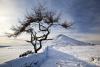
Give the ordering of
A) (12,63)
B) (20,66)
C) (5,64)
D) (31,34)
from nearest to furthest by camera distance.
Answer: (5,64)
(12,63)
(20,66)
(31,34)

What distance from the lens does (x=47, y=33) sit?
525 inches

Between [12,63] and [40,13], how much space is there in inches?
342

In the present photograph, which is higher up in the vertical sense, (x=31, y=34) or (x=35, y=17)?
(x=35, y=17)

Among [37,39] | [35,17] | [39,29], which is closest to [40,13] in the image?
[35,17]

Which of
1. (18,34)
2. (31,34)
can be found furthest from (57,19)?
(18,34)

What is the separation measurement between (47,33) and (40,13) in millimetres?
1828

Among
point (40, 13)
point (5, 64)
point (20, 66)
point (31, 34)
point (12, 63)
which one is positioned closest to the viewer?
point (5, 64)

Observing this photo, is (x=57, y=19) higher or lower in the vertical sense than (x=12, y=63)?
higher

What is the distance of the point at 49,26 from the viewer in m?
13.5

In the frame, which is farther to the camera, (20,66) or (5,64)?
(20,66)

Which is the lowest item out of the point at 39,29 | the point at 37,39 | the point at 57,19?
the point at 37,39

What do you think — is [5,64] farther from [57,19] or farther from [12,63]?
[57,19]

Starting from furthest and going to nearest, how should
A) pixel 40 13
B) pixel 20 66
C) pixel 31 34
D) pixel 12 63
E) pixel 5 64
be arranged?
pixel 31 34
pixel 40 13
pixel 20 66
pixel 12 63
pixel 5 64

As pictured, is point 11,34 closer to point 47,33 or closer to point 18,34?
point 18,34
